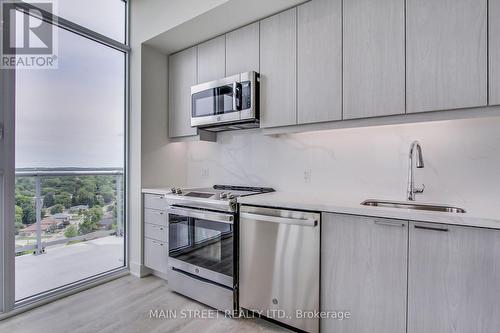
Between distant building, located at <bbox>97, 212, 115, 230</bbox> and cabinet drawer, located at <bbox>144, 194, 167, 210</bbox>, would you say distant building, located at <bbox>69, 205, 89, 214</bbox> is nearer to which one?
distant building, located at <bbox>97, 212, 115, 230</bbox>

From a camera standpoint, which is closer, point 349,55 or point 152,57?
point 349,55

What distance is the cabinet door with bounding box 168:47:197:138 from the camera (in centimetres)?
281

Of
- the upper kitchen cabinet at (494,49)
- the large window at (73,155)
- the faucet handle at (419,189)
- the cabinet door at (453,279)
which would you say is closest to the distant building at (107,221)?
the large window at (73,155)

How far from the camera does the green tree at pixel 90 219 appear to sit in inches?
102

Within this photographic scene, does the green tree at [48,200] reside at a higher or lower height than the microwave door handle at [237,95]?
lower

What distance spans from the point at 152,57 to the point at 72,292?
2.54 metres

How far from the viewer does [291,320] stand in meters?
1.79

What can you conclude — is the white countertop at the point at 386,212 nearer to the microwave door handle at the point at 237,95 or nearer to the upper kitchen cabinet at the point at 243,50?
the microwave door handle at the point at 237,95

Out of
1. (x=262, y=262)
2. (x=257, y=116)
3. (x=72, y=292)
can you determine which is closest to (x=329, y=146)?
(x=257, y=116)

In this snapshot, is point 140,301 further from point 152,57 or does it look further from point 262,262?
point 152,57

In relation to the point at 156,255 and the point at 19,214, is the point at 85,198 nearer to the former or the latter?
the point at 19,214

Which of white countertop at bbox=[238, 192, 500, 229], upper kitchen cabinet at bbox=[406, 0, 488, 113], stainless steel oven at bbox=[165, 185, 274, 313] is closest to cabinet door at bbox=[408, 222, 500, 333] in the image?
white countertop at bbox=[238, 192, 500, 229]

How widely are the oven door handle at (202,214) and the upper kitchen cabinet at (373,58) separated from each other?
1204 millimetres

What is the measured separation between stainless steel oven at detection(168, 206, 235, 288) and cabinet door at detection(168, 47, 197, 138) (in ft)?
3.24
